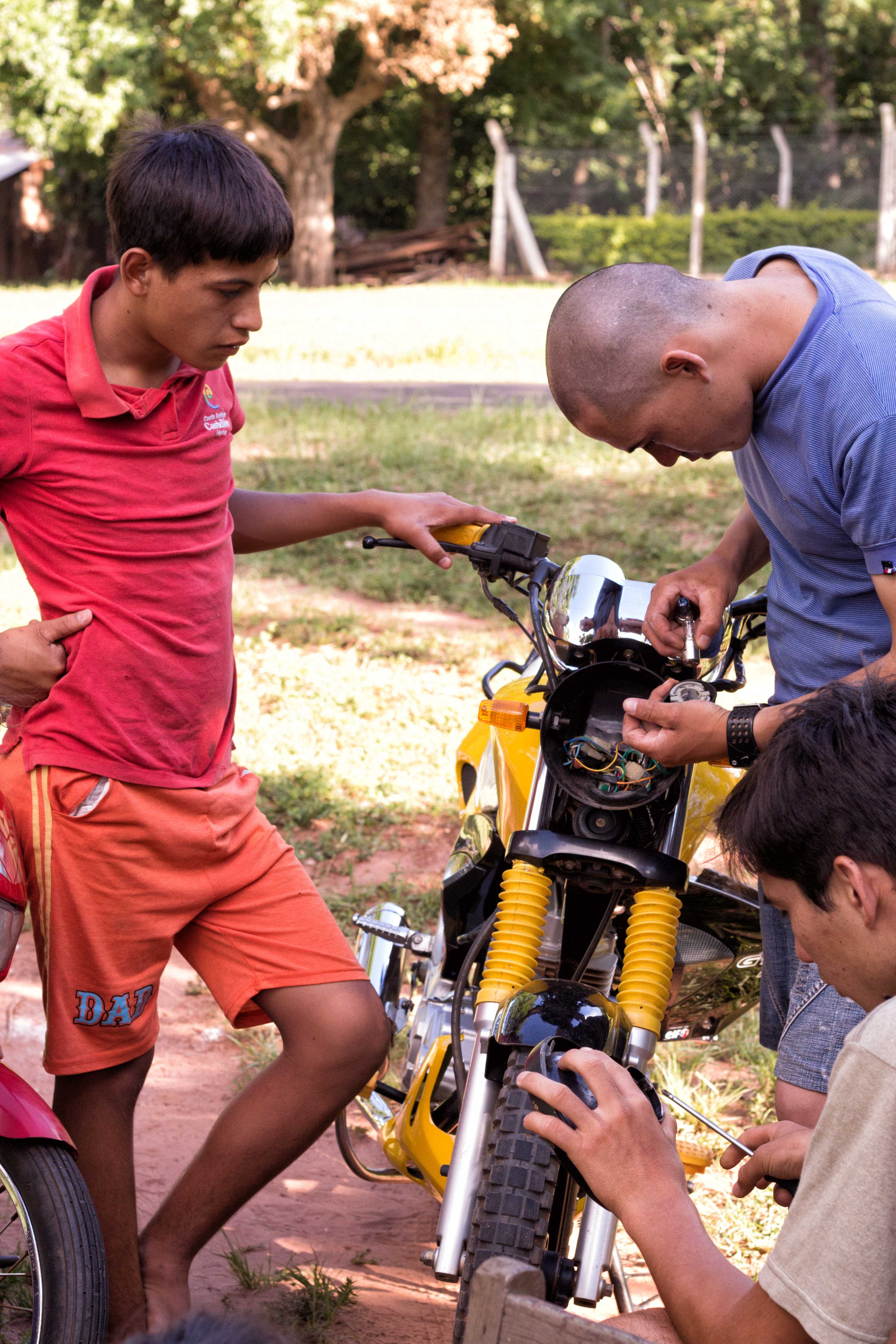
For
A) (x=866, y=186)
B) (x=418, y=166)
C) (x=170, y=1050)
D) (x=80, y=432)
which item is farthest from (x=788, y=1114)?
(x=418, y=166)

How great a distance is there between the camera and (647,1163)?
159 centimetres

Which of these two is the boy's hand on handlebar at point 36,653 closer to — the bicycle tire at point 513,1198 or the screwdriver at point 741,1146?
the bicycle tire at point 513,1198

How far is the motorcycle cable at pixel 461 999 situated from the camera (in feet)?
7.22

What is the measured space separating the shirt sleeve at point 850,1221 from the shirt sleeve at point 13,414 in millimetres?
1463

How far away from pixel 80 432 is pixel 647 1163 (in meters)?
1.36

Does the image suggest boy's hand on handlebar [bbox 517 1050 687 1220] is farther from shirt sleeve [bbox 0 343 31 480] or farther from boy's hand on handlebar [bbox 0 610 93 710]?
shirt sleeve [bbox 0 343 31 480]

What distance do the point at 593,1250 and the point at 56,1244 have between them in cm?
79

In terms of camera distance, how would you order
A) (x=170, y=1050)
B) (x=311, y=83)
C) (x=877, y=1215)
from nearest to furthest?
(x=877, y=1215)
(x=170, y=1050)
(x=311, y=83)

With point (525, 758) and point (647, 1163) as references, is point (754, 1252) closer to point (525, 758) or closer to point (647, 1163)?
point (525, 758)

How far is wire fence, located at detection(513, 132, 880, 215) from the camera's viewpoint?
22.6m

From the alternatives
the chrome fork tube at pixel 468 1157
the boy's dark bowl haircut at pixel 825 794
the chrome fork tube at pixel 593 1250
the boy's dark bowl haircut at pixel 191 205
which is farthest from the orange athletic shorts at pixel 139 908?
the boy's dark bowl haircut at pixel 825 794

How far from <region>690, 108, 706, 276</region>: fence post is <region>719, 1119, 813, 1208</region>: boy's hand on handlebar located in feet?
65.8

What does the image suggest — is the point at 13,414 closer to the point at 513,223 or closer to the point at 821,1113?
the point at 821,1113

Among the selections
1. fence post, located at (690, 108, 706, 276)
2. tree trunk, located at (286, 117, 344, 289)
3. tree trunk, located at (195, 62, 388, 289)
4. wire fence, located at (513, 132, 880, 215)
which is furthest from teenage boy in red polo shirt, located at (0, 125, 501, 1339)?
tree trunk, located at (195, 62, 388, 289)
